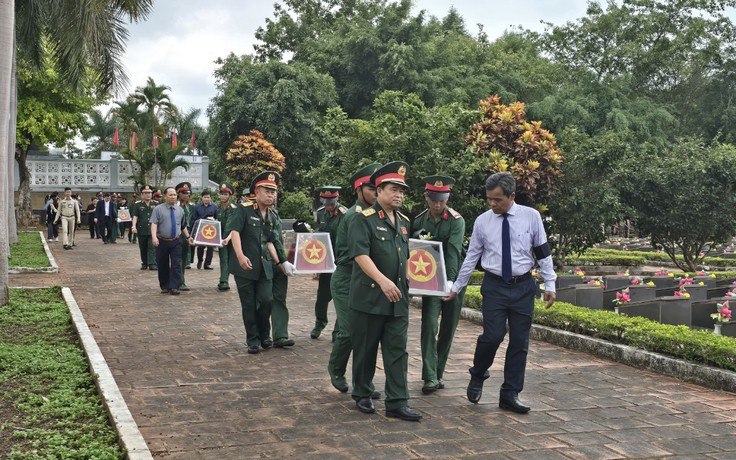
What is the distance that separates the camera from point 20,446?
193 inches

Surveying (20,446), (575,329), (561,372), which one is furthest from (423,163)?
(20,446)

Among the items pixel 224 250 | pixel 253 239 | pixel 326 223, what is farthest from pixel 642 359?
pixel 224 250

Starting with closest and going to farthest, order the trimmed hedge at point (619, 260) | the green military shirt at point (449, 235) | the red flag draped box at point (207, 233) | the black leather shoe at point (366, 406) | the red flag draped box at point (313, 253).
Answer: the black leather shoe at point (366, 406), the green military shirt at point (449, 235), the red flag draped box at point (313, 253), the red flag draped box at point (207, 233), the trimmed hedge at point (619, 260)

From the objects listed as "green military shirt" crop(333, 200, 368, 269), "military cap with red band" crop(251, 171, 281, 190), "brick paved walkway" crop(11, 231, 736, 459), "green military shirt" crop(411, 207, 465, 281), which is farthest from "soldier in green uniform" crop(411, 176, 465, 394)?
"military cap with red band" crop(251, 171, 281, 190)

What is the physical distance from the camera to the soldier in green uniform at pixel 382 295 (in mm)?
5891

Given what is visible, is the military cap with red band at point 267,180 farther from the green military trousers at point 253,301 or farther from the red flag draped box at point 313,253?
the green military trousers at point 253,301

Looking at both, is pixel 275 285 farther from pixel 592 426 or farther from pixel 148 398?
pixel 592 426

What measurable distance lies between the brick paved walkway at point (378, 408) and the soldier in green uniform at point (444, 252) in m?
0.40

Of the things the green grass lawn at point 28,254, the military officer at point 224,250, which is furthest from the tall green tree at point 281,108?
the military officer at point 224,250

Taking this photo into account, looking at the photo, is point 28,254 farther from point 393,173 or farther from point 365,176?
point 393,173

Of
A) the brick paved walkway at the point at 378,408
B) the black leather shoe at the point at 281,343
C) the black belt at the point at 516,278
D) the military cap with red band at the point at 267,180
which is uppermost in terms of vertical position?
the military cap with red band at the point at 267,180

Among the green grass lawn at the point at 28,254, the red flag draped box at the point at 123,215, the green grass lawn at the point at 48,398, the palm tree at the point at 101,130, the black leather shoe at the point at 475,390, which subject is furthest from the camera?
the palm tree at the point at 101,130

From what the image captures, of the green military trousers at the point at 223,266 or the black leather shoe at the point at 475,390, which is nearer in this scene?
the black leather shoe at the point at 475,390

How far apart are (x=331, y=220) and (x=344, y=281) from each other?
2.16m
